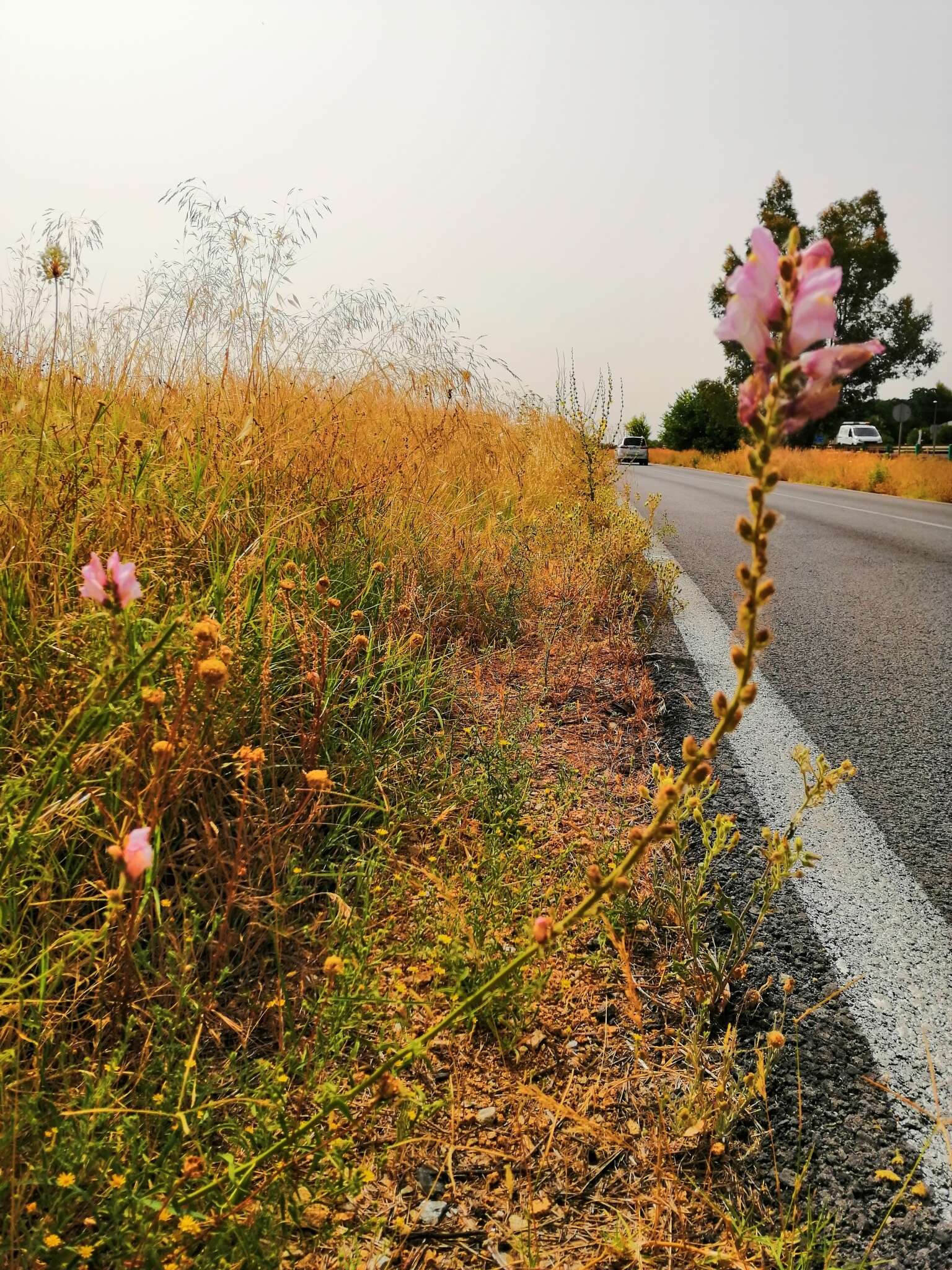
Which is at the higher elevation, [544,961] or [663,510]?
[663,510]

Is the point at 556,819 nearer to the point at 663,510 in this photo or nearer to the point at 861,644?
the point at 861,644

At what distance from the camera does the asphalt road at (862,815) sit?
4.66ft

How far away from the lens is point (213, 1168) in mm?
1298

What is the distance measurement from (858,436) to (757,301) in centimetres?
4635

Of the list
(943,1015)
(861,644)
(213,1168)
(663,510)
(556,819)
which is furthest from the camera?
(663,510)

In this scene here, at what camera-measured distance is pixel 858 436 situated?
4219 cm

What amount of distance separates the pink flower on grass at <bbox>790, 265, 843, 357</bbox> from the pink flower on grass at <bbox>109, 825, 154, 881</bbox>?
0.82 meters

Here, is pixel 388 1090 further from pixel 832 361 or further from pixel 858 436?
pixel 858 436

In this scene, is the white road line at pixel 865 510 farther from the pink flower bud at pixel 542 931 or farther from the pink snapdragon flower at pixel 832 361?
the pink flower bud at pixel 542 931

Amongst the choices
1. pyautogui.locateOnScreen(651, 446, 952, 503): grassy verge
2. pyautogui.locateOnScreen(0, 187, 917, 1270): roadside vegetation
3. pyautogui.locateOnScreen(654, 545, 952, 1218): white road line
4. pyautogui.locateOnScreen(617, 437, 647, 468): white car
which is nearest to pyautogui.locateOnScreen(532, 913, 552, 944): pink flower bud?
pyautogui.locateOnScreen(0, 187, 917, 1270): roadside vegetation

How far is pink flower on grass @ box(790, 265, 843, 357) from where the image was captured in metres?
0.76

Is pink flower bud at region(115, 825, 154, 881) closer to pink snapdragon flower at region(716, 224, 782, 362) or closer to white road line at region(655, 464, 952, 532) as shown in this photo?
pink snapdragon flower at region(716, 224, 782, 362)

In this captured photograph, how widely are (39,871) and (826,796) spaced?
2.09 metres

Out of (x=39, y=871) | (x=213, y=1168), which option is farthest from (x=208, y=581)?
(x=213, y=1168)
